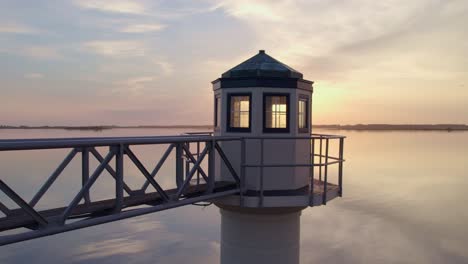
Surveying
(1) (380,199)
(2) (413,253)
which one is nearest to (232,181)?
(2) (413,253)

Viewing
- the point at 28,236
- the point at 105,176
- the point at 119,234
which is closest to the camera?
the point at 28,236

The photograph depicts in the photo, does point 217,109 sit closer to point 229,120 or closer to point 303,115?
point 229,120

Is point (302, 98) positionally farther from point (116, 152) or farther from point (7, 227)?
point (7, 227)

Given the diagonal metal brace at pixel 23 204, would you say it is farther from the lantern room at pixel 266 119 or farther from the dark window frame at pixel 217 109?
the dark window frame at pixel 217 109

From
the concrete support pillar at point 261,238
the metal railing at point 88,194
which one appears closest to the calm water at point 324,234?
the concrete support pillar at point 261,238

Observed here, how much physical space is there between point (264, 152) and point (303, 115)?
5.67 ft

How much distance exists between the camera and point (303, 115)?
10.1 metres

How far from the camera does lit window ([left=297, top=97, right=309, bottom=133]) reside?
9.87 m

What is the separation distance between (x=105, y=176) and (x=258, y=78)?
45.1 meters

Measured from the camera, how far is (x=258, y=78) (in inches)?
368

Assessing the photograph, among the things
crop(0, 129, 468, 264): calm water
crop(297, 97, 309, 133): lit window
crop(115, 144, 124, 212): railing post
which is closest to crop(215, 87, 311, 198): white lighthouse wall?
crop(297, 97, 309, 133): lit window

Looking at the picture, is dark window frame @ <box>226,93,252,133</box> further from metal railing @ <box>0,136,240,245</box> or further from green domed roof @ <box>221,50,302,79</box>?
metal railing @ <box>0,136,240,245</box>

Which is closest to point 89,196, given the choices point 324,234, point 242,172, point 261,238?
point 242,172

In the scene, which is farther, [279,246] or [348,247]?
[348,247]
